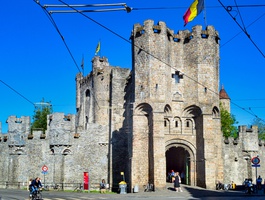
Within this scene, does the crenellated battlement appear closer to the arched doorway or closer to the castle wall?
the arched doorway

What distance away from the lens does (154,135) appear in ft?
107

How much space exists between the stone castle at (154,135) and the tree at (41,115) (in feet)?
68.3

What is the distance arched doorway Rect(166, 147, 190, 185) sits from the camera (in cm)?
3501

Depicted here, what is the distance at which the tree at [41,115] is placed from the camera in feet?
205

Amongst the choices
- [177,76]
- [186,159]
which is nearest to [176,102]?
[177,76]

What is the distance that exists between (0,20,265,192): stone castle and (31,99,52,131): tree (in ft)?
68.3

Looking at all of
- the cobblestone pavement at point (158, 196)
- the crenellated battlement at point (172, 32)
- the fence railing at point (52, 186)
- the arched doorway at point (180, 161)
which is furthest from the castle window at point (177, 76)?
the fence railing at point (52, 186)

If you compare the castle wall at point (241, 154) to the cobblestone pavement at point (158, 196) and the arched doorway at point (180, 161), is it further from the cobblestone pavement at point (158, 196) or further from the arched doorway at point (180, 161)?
the cobblestone pavement at point (158, 196)

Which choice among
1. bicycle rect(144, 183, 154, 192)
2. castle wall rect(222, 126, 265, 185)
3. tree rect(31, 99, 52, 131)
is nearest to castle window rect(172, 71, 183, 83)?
bicycle rect(144, 183, 154, 192)

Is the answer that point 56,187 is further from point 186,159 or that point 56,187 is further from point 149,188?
point 186,159

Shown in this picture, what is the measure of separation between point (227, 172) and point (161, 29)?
53.8 ft

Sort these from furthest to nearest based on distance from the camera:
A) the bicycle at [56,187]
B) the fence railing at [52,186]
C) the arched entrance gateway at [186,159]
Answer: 1. the fence railing at [52,186]
2. the bicycle at [56,187]
3. the arched entrance gateway at [186,159]

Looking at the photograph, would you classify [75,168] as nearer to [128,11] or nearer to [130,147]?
[130,147]

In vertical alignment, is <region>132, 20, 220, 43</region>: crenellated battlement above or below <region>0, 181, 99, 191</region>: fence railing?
above
